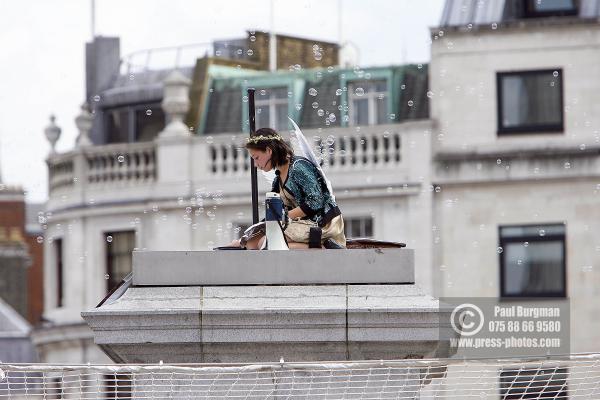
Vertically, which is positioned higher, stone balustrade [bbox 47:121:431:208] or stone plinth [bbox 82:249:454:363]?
stone balustrade [bbox 47:121:431:208]

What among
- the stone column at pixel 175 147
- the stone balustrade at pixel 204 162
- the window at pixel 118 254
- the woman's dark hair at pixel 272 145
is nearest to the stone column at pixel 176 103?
the stone column at pixel 175 147

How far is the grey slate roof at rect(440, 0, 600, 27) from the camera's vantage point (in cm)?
4331

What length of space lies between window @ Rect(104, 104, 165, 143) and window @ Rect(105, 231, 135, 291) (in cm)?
243

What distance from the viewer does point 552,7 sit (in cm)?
4319

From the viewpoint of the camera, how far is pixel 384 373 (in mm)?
15617

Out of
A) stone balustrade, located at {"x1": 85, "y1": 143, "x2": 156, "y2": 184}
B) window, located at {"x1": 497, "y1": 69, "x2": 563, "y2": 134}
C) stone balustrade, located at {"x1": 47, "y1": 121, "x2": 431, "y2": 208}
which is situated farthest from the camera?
stone balustrade, located at {"x1": 85, "y1": 143, "x2": 156, "y2": 184}

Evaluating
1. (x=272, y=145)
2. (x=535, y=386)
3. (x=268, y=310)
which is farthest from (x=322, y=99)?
(x=268, y=310)

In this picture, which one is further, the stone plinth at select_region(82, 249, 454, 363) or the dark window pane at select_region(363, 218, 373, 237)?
the dark window pane at select_region(363, 218, 373, 237)

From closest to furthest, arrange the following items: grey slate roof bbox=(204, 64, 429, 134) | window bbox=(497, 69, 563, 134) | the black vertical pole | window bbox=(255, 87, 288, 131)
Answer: the black vertical pole → window bbox=(497, 69, 563, 134) → grey slate roof bbox=(204, 64, 429, 134) → window bbox=(255, 87, 288, 131)

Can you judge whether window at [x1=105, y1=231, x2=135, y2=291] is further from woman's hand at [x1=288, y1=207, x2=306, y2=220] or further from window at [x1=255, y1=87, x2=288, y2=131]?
woman's hand at [x1=288, y1=207, x2=306, y2=220]

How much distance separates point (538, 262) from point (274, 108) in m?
6.66

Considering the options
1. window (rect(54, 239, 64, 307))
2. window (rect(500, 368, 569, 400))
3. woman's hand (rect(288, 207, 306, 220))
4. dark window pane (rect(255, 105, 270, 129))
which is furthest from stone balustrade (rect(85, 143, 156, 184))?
woman's hand (rect(288, 207, 306, 220))

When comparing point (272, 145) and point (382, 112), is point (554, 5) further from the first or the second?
point (272, 145)

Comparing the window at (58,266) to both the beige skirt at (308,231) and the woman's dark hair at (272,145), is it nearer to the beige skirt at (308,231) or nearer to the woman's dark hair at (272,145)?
the woman's dark hair at (272,145)
